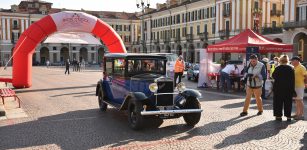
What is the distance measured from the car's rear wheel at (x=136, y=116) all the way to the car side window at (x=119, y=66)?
137 cm

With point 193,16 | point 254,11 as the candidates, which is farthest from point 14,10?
point 254,11

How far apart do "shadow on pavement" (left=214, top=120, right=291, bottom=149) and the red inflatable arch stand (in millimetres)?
12114

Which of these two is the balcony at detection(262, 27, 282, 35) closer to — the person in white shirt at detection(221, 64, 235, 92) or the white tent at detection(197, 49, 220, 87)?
the white tent at detection(197, 49, 220, 87)

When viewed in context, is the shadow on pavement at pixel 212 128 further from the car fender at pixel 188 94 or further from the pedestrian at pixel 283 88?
the pedestrian at pixel 283 88

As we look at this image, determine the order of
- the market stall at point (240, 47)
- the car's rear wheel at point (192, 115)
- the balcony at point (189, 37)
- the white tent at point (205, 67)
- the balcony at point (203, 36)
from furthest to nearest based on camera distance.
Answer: the balcony at point (189, 37), the balcony at point (203, 36), the white tent at point (205, 67), the market stall at point (240, 47), the car's rear wheel at point (192, 115)

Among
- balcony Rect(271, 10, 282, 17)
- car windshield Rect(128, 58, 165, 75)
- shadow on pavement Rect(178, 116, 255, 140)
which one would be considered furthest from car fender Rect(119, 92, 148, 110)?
balcony Rect(271, 10, 282, 17)

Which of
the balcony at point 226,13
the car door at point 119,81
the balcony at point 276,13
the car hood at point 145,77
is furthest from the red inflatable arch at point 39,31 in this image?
the balcony at point 276,13

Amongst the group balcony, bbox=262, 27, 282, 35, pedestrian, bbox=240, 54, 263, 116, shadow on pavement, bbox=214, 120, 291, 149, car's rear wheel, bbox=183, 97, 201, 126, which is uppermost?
balcony, bbox=262, 27, 282, 35

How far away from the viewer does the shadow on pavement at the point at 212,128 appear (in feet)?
26.5

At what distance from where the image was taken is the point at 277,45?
17797 millimetres

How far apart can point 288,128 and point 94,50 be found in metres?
83.8

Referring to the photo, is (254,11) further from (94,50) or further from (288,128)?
(94,50)

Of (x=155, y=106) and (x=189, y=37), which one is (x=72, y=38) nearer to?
(x=155, y=106)

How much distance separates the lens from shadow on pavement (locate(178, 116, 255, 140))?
8.06 meters
